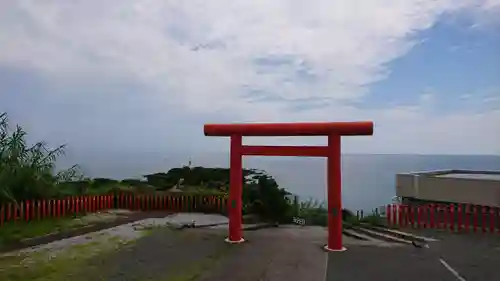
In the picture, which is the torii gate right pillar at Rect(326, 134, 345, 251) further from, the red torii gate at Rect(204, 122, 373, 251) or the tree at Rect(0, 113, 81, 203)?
the tree at Rect(0, 113, 81, 203)

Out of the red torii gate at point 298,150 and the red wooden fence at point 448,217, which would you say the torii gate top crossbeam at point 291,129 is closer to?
the red torii gate at point 298,150

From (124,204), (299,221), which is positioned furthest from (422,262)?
(124,204)

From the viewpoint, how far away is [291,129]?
1045 cm

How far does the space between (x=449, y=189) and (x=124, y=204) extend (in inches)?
451

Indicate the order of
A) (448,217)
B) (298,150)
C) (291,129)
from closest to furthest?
1. (291,129)
2. (298,150)
3. (448,217)

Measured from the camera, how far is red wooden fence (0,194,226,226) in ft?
46.8

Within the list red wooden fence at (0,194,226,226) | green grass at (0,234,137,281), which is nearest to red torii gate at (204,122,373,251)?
green grass at (0,234,137,281)

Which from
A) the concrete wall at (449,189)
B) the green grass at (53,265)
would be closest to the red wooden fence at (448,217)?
the concrete wall at (449,189)

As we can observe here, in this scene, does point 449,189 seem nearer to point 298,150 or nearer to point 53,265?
point 298,150

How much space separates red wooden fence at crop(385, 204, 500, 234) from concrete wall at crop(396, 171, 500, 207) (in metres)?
0.34

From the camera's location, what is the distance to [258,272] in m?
8.02

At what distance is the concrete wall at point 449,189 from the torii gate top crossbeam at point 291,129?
19.5ft

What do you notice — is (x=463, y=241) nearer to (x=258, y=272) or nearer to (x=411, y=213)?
(x=411, y=213)

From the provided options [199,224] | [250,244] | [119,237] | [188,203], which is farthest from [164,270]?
[188,203]
